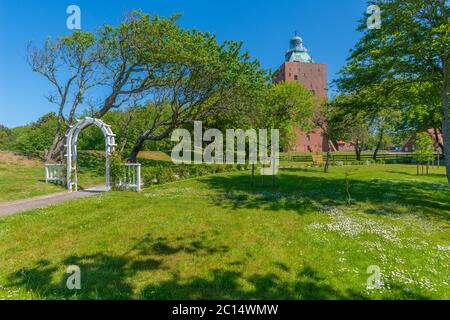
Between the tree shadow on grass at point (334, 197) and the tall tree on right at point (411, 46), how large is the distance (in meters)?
2.25

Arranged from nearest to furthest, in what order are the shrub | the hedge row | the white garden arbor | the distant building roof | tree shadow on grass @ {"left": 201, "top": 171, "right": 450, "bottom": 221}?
tree shadow on grass @ {"left": 201, "top": 171, "right": 450, "bottom": 221}, the white garden arbor, the hedge row, the shrub, the distant building roof

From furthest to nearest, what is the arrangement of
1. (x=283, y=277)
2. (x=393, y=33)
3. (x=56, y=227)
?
(x=393, y=33), (x=56, y=227), (x=283, y=277)

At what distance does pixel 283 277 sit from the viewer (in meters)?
4.41

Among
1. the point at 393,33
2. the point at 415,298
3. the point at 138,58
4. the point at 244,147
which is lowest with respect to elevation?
the point at 415,298

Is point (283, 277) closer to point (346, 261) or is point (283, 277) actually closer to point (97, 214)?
point (346, 261)

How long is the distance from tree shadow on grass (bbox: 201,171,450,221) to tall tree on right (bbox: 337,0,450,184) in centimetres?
225

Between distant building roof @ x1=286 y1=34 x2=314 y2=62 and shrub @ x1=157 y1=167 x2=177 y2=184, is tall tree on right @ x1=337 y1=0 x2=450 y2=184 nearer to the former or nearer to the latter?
shrub @ x1=157 y1=167 x2=177 y2=184

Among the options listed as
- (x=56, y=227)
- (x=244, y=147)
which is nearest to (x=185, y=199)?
(x=56, y=227)

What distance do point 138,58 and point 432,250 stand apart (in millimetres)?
24392

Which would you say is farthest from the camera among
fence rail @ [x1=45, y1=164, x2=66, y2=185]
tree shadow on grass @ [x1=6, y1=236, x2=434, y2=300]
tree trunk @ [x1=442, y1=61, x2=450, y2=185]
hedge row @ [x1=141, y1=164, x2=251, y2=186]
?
hedge row @ [x1=141, y1=164, x2=251, y2=186]

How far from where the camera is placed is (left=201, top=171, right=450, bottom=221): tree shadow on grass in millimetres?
9586

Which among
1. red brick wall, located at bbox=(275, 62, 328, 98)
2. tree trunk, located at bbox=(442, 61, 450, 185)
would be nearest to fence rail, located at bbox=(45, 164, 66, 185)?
tree trunk, located at bbox=(442, 61, 450, 185)

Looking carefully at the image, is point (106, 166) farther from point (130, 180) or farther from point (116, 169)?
point (130, 180)

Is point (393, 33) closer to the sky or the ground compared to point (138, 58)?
closer to the ground
